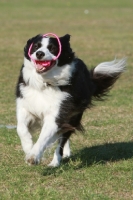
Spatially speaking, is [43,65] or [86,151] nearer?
[43,65]

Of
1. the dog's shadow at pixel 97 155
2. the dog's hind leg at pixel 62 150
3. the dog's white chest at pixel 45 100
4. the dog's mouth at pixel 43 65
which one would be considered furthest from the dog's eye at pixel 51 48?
the dog's shadow at pixel 97 155

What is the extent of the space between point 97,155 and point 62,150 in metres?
0.49

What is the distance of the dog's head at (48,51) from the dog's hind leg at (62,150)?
0.97 metres

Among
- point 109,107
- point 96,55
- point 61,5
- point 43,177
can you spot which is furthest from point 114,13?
point 43,177

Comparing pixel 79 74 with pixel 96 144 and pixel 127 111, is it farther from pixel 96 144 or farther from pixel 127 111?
pixel 127 111

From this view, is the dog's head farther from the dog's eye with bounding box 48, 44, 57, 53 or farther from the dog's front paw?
the dog's front paw

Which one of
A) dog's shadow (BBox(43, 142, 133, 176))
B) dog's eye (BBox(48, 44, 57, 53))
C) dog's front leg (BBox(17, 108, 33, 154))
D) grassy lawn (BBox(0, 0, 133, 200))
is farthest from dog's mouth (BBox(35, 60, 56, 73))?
dog's shadow (BBox(43, 142, 133, 176))

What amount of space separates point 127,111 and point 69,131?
340 centimetres

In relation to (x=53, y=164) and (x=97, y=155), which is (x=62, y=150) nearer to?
(x=53, y=164)

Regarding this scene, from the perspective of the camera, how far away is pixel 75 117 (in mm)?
6512

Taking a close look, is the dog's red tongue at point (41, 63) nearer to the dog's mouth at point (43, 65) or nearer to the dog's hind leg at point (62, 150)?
the dog's mouth at point (43, 65)

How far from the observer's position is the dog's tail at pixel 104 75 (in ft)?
23.9

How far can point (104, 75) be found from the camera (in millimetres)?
7352

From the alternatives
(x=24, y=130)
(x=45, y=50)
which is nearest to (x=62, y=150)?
(x=24, y=130)
